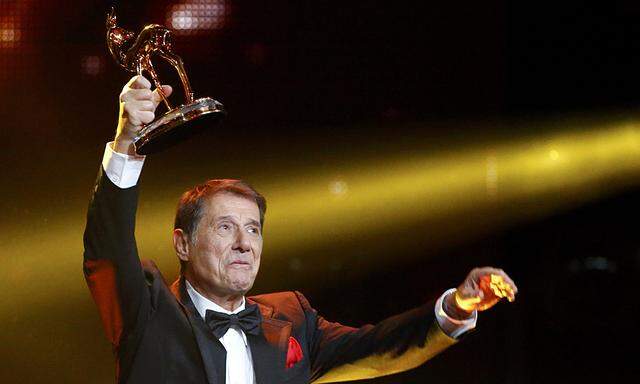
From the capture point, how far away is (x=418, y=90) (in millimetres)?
3725

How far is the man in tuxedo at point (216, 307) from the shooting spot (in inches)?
76.8

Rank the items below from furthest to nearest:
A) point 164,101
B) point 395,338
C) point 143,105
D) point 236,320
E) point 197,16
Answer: point 197,16 → point 395,338 → point 236,320 → point 164,101 → point 143,105

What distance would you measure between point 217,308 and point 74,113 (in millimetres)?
1165

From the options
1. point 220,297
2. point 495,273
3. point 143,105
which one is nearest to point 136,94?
point 143,105

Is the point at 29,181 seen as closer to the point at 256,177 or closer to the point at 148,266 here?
the point at 256,177

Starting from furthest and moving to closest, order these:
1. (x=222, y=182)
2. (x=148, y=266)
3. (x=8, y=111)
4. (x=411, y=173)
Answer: (x=411, y=173) < (x=8, y=111) < (x=222, y=182) < (x=148, y=266)

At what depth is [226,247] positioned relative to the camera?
7.32 ft

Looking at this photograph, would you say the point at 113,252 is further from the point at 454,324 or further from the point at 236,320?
the point at 454,324

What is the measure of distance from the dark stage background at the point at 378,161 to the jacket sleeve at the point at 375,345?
108cm

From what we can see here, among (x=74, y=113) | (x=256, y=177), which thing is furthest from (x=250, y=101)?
(x=74, y=113)

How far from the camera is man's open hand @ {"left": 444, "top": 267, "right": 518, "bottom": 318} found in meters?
2.06

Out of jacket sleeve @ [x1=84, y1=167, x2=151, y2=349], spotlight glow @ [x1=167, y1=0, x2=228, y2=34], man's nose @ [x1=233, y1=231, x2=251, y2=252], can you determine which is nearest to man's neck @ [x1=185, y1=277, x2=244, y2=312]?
man's nose @ [x1=233, y1=231, x2=251, y2=252]

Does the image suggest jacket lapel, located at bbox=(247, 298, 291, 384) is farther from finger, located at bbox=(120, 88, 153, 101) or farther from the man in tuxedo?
finger, located at bbox=(120, 88, 153, 101)

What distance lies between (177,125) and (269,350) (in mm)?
610
